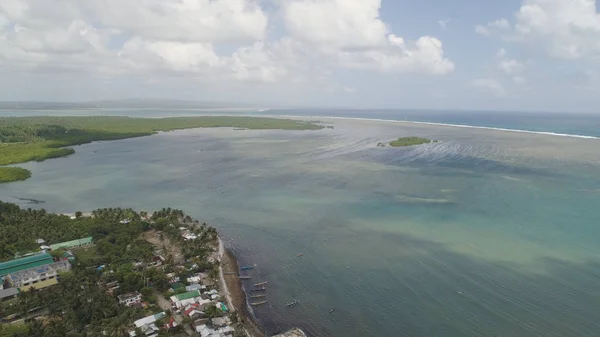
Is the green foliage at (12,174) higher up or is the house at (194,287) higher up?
the green foliage at (12,174)

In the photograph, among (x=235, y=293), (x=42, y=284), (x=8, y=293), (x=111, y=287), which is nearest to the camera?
(x=8, y=293)

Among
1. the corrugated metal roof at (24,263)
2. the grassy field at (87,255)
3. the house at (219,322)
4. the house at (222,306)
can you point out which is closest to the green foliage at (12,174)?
the grassy field at (87,255)

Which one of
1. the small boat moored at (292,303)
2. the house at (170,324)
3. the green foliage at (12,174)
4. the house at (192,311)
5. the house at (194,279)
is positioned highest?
the green foliage at (12,174)

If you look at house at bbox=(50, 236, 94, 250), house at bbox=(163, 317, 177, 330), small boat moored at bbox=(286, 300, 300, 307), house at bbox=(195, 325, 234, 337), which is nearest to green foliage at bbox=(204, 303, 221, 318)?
house at bbox=(195, 325, 234, 337)

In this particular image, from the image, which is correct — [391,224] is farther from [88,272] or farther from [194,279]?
[88,272]

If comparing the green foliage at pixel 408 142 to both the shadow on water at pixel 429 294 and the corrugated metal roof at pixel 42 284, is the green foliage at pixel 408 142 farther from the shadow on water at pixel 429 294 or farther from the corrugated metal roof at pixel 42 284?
the corrugated metal roof at pixel 42 284

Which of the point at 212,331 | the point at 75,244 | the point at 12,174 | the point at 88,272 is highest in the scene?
the point at 12,174

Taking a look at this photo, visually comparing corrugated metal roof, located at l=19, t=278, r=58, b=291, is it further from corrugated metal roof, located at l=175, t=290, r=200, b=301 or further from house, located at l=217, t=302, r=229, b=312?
house, located at l=217, t=302, r=229, b=312

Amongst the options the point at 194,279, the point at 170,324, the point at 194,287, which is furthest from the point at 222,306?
the point at 194,279
